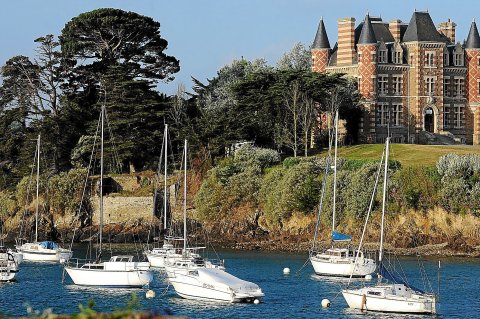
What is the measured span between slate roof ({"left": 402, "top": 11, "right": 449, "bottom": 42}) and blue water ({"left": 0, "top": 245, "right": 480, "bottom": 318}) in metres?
34.6

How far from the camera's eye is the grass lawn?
8519cm

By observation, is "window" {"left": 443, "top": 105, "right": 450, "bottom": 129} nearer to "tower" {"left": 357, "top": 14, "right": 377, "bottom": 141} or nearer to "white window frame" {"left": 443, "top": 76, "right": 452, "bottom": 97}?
"white window frame" {"left": 443, "top": 76, "right": 452, "bottom": 97}

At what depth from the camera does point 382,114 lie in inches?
3996

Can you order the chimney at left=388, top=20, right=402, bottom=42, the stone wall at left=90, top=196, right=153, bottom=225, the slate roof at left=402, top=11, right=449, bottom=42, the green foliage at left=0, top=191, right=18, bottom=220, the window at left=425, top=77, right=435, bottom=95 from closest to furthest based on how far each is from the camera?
the stone wall at left=90, top=196, right=153, bottom=225 → the green foliage at left=0, top=191, right=18, bottom=220 → the slate roof at left=402, top=11, right=449, bottom=42 → the chimney at left=388, top=20, right=402, bottom=42 → the window at left=425, top=77, right=435, bottom=95

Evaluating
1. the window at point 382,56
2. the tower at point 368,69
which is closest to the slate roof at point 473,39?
the window at point 382,56

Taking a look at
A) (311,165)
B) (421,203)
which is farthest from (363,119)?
(421,203)

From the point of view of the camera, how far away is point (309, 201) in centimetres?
8356

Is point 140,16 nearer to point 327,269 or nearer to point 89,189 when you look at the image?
point 89,189

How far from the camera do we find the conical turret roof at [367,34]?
3903 inches

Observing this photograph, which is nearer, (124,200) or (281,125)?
(124,200)

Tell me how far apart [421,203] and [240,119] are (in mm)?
20951

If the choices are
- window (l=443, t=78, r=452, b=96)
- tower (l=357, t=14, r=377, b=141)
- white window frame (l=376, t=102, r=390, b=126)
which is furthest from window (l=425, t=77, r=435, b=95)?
tower (l=357, t=14, r=377, b=141)

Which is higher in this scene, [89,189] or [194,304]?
[89,189]

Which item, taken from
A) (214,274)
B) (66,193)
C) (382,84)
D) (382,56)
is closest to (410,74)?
(382,84)
